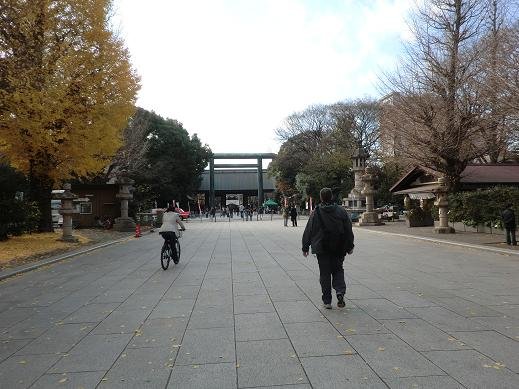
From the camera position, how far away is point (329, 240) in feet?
21.6

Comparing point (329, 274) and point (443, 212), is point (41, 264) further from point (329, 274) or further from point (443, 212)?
point (443, 212)

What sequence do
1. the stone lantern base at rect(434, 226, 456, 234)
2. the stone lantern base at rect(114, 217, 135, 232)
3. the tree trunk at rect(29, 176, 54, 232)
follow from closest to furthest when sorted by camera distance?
the tree trunk at rect(29, 176, 54, 232) < the stone lantern base at rect(434, 226, 456, 234) < the stone lantern base at rect(114, 217, 135, 232)

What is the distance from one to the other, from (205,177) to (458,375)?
7762cm

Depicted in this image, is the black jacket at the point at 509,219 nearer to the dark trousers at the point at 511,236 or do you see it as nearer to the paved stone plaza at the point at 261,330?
the dark trousers at the point at 511,236

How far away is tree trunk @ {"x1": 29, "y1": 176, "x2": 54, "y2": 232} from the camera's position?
2045 cm

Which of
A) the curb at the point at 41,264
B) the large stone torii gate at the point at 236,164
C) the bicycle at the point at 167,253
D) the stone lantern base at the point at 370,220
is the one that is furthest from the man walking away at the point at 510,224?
the large stone torii gate at the point at 236,164

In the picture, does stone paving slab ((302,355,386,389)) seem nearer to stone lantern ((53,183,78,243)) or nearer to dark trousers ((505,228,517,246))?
dark trousers ((505,228,517,246))

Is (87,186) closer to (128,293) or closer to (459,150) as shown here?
(459,150)

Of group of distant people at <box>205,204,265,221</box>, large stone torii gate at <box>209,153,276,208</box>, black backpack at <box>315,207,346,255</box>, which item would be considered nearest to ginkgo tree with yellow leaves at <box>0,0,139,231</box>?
black backpack at <box>315,207,346,255</box>

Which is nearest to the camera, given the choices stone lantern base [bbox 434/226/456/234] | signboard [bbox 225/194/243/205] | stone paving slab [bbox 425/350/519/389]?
stone paving slab [bbox 425/350/519/389]

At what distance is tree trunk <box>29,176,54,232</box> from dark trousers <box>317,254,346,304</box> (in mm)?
17254

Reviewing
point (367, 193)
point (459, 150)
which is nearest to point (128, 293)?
point (459, 150)

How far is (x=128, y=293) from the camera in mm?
8398

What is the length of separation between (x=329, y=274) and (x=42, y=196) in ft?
58.4
